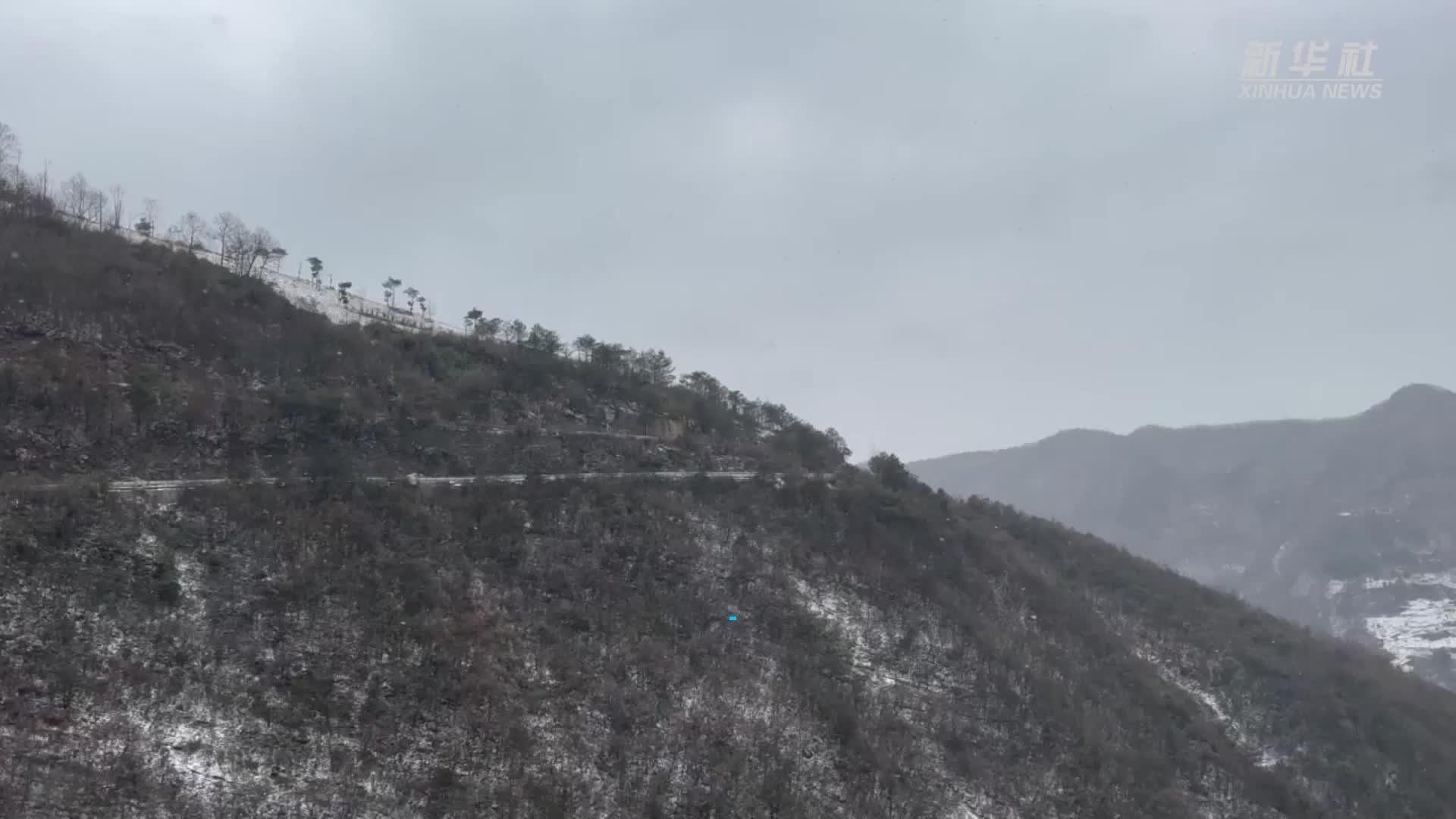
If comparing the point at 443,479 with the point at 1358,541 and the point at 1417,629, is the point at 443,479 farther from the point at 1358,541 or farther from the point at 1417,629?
the point at 1358,541

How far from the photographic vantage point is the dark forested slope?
20875 millimetres

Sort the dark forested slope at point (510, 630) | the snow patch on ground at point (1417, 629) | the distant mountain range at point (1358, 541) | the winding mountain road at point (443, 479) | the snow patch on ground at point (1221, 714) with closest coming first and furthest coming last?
the dark forested slope at point (510, 630) < the winding mountain road at point (443, 479) < the snow patch on ground at point (1221, 714) < the snow patch on ground at point (1417, 629) < the distant mountain range at point (1358, 541)

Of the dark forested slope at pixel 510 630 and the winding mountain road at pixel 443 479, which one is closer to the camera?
the dark forested slope at pixel 510 630

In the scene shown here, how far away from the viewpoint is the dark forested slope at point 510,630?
20.9 meters

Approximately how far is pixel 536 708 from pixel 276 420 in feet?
56.3

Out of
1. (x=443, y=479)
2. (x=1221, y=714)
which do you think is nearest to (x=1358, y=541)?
(x=1221, y=714)

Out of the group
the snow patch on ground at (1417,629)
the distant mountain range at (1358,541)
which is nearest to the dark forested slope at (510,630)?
the snow patch on ground at (1417,629)

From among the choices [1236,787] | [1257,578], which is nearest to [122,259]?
[1236,787]

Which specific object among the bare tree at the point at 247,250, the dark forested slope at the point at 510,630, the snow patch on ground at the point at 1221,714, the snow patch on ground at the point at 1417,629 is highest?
the bare tree at the point at 247,250

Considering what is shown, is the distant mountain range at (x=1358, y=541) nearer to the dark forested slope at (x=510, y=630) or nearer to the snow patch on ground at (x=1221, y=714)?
the snow patch on ground at (x=1221, y=714)

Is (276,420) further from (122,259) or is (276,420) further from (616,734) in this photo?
(616,734)

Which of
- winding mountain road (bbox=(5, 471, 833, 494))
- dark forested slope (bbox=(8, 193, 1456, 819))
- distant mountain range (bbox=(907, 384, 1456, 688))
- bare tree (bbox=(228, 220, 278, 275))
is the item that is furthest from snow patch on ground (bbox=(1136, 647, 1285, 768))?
distant mountain range (bbox=(907, 384, 1456, 688))

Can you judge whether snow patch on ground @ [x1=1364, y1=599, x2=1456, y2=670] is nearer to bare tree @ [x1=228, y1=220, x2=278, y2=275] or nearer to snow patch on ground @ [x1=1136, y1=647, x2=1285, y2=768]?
snow patch on ground @ [x1=1136, y1=647, x2=1285, y2=768]

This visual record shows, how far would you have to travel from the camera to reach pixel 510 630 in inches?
1097
